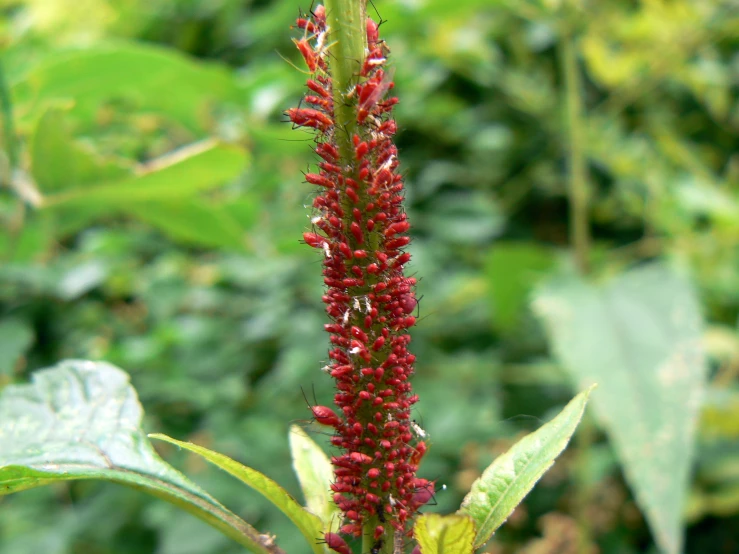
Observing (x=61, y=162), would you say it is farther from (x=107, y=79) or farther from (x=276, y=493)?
(x=276, y=493)

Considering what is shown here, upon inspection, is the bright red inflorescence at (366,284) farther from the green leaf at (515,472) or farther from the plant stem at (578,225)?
the plant stem at (578,225)

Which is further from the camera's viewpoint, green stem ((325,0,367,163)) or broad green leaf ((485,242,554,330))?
broad green leaf ((485,242,554,330))

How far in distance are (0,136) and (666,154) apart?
2.02 m

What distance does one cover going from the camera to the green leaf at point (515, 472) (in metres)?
0.43

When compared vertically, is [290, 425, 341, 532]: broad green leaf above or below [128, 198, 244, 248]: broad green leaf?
below

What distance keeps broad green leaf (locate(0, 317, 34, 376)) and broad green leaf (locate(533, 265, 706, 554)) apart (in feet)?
3.03

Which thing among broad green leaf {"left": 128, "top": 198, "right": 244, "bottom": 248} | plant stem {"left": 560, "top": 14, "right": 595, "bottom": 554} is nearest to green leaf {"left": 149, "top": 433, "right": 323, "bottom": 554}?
broad green leaf {"left": 128, "top": 198, "right": 244, "bottom": 248}

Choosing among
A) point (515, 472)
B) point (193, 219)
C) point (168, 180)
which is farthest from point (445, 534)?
point (193, 219)

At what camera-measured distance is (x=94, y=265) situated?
1.54m

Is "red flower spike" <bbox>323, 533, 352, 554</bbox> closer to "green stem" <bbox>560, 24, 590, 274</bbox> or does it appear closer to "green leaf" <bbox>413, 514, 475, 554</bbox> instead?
"green leaf" <bbox>413, 514, 475, 554</bbox>

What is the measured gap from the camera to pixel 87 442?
54 cm

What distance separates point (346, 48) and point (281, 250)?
3.67 ft

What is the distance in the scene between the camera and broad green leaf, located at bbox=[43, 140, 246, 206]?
1025 millimetres

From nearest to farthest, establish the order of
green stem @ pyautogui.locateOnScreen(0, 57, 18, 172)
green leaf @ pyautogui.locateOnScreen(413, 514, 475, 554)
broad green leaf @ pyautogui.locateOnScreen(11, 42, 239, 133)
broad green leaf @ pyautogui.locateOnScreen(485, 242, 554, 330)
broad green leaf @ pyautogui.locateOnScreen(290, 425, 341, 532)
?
green leaf @ pyautogui.locateOnScreen(413, 514, 475, 554) → broad green leaf @ pyautogui.locateOnScreen(290, 425, 341, 532) → green stem @ pyautogui.locateOnScreen(0, 57, 18, 172) → broad green leaf @ pyautogui.locateOnScreen(11, 42, 239, 133) → broad green leaf @ pyautogui.locateOnScreen(485, 242, 554, 330)
